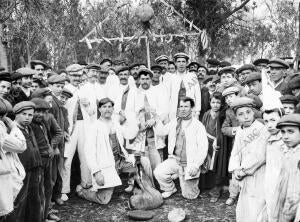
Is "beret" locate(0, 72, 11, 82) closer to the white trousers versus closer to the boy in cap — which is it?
the boy in cap

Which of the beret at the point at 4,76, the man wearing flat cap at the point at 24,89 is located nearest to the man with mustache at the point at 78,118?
the man wearing flat cap at the point at 24,89

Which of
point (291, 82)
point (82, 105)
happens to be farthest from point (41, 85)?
point (291, 82)

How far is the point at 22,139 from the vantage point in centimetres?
405

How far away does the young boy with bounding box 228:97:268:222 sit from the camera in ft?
15.4

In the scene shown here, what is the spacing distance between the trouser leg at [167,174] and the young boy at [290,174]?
9.79 ft

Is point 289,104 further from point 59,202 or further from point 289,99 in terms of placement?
point 59,202

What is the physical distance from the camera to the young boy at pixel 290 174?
10.9ft

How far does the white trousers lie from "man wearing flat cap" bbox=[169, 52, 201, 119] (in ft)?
6.34

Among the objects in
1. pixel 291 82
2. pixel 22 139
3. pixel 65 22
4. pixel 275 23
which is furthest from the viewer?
pixel 275 23

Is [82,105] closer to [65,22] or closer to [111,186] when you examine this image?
[111,186]

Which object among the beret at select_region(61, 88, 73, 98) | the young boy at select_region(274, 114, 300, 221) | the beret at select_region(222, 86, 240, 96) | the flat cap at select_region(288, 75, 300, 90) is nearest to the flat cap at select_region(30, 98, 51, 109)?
the beret at select_region(61, 88, 73, 98)

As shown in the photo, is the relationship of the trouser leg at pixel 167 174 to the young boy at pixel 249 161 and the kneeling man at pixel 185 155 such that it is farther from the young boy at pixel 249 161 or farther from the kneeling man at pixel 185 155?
the young boy at pixel 249 161

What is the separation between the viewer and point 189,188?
246 inches

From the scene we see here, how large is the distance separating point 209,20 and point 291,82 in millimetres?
9121
